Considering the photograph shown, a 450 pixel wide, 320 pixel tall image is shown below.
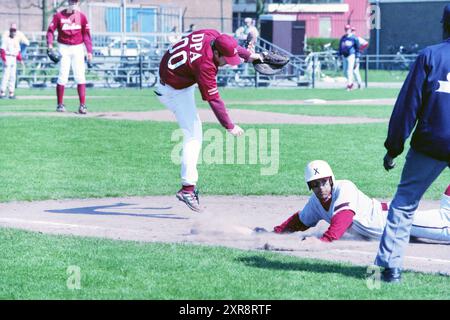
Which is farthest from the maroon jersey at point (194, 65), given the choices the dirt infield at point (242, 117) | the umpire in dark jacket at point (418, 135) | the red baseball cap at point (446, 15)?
the dirt infield at point (242, 117)

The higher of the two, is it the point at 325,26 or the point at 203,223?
the point at 325,26

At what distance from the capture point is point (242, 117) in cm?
2041

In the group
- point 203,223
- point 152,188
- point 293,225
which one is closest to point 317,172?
point 293,225

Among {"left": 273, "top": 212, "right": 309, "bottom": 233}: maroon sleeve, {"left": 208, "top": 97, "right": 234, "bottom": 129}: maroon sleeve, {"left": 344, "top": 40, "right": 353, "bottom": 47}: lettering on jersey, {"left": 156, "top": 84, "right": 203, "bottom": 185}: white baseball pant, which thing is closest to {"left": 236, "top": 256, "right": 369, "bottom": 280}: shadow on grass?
{"left": 273, "top": 212, "right": 309, "bottom": 233}: maroon sleeve

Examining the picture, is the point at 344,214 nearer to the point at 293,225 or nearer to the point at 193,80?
the point at 293,225

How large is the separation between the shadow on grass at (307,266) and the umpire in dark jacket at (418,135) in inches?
12.4

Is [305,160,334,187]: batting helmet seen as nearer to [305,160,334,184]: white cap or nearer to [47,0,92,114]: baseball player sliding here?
[305,160,334,184]: white cap

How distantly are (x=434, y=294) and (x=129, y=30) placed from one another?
43.5 m

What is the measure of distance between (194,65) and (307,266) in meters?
2.94

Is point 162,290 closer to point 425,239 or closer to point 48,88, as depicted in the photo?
point 425,239

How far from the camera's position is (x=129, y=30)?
48969 millimetres

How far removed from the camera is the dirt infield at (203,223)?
813 centimetres
